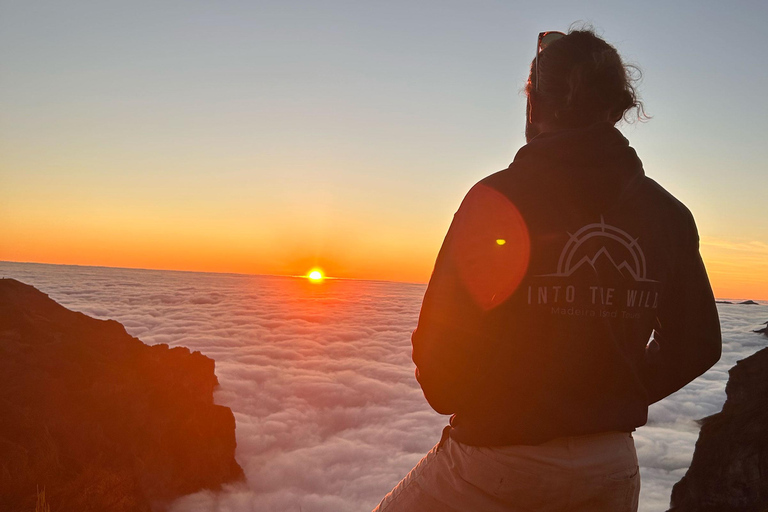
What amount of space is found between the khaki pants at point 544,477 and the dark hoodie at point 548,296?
0.05 meters

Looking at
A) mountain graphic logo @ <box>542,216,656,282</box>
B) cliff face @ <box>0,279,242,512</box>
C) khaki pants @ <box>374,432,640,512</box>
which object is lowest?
cliff face @ <box>0,279,242,512</box>

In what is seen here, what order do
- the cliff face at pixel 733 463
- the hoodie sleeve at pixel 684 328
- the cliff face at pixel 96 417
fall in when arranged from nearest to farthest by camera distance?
the hoodie sleeve at pixel 684 328 < the cliff face at pixel 733 463 < the cliff face at pixel 96 417

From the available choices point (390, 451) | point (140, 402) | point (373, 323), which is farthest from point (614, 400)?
point (373, 323)

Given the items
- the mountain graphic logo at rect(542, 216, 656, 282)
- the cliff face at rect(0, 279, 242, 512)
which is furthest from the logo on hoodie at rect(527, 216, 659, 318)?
the cliff face at rect(0, 279, 242, 512)

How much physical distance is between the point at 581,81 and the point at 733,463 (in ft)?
13.2

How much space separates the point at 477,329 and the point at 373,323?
1309 inches

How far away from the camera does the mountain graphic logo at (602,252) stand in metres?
1.21

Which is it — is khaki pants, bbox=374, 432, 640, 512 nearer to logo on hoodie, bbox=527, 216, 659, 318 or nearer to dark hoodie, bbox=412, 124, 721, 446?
dark hoodie, bbox=412, 124, 721, 446

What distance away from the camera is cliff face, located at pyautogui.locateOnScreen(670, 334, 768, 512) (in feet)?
11.9

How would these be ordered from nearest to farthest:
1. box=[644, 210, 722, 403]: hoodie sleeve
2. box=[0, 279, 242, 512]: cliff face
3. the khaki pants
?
1. the khaki pants
2. box=[644, 210, 722, 403]: hoodie sleeve
3. box=[0, 279, 242, 512]: cliff face

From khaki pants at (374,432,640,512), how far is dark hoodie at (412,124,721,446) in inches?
1.8

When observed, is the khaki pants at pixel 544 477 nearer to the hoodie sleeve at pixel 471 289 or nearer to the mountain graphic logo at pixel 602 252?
the hoodie sleeve at pixel 471 289

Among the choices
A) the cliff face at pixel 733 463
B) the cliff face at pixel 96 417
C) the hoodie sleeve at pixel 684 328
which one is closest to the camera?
the hoodie sleeve at pixel 684 328

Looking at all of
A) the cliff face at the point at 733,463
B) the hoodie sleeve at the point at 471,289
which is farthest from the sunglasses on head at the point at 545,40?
the cliff face at the point at 733,463
